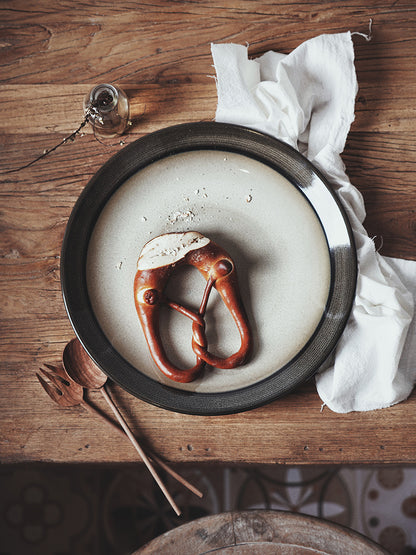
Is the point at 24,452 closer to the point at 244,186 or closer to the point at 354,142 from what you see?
the point at 244,186

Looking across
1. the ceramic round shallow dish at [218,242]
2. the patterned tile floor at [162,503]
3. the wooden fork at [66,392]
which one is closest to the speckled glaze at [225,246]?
the ceramic round shallow dish at [218,242]

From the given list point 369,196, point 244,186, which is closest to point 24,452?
point 244,186

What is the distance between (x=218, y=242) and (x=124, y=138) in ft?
0.79

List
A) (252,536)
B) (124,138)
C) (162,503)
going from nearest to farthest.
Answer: (252,536), (124,138), (162,503)

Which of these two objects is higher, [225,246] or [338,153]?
[338,153]

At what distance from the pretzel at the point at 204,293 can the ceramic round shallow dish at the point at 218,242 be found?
0.10ft

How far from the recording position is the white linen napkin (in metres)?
0.72

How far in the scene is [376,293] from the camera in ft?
2.33

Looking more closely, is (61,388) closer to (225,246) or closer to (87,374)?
(87,374)

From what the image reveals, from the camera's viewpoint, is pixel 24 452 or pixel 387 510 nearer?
pixel 24 452

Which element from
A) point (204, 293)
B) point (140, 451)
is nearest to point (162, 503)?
point (140, 451)

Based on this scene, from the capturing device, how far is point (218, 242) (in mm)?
733

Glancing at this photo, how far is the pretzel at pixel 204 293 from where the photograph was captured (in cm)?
68

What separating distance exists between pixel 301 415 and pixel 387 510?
64 cm
